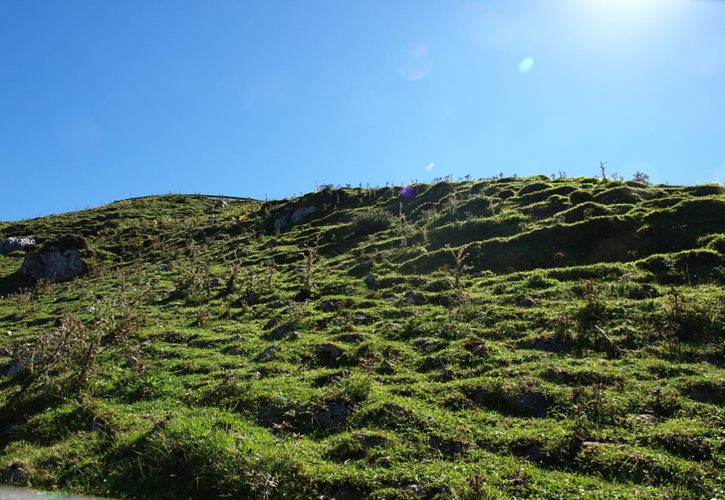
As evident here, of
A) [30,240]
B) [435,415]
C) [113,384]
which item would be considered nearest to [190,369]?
[113,384]

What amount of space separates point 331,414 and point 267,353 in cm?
397

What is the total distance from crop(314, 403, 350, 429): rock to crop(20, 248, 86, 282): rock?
94.2ft

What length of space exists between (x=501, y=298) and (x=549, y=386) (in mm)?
5280

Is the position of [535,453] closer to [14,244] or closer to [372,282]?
[372,282]

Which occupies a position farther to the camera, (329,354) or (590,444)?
(329,354)

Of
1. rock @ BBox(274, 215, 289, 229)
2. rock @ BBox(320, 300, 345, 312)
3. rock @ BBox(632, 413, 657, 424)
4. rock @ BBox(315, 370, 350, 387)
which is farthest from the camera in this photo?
rock @ BBox(274, 215, 289, 229)

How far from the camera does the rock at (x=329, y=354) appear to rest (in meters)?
10.8

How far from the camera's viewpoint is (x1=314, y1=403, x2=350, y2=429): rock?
26.1 ft

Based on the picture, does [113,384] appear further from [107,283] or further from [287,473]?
[107,283]

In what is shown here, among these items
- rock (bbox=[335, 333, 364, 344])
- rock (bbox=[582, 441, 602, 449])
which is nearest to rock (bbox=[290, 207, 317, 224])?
rock (bbox=[335, 333, 364, 344])

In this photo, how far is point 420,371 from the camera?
9.97 metres

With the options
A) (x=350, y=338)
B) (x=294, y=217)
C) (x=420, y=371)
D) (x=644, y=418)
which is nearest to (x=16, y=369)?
(x=350, y=338)

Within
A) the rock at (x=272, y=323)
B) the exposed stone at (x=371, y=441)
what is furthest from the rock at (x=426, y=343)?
the rock at (x=272, y=323)

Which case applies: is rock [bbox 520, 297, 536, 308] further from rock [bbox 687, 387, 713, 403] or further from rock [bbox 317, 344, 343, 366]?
rock [bbox 317, 344, 343, 366]
